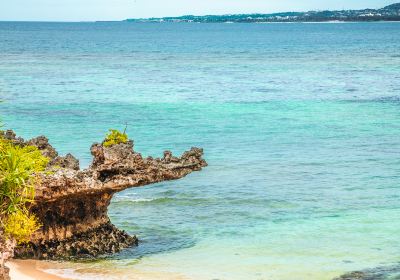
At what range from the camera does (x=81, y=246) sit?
20656 millimetres

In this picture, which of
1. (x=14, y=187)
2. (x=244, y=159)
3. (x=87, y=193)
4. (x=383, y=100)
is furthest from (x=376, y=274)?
(x=383, y=100)

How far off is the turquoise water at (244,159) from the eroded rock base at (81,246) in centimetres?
39

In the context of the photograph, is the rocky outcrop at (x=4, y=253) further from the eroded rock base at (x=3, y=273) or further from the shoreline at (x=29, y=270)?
the shoreline at (x=29, y=270)

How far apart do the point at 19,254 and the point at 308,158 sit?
17620 mm

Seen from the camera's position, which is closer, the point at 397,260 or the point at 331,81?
the point at 397,260

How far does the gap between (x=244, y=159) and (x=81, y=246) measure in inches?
584

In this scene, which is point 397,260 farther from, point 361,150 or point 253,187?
point 361,150

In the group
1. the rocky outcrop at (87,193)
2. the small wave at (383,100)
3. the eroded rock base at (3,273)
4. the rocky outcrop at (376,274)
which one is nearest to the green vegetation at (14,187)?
the eroded rock base at (3,273)

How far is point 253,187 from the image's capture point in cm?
2955

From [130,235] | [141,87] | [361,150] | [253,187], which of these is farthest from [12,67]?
[130,235]

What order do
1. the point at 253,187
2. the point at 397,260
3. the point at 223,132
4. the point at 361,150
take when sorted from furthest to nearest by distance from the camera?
the point at 223,132
the point at 361,150
the point at 253,187
the point at 397,260

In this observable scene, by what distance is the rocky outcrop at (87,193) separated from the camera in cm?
1902

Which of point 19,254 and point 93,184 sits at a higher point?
point 93,184

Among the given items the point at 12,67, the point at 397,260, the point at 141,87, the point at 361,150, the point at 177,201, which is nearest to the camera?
the point at 397,260
